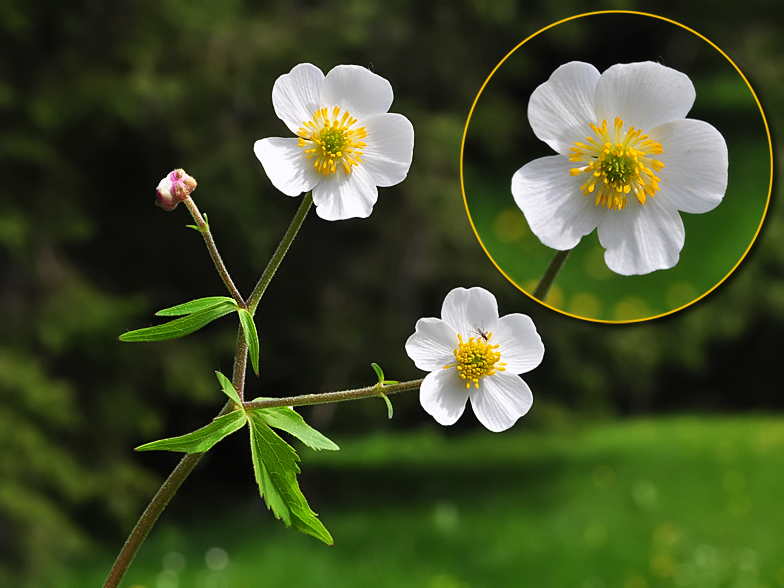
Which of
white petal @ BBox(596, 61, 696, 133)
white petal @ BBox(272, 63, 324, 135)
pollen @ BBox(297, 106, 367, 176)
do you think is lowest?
pollen @ BBox(297, 106, 367, 176)

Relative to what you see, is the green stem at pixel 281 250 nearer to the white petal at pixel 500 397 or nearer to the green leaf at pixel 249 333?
the green leaf at pixel 249 333

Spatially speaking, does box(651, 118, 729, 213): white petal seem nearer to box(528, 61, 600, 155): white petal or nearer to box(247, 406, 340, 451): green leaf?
box(528, 61, 600, 155): white petal

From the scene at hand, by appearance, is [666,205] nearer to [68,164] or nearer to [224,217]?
[224,217]

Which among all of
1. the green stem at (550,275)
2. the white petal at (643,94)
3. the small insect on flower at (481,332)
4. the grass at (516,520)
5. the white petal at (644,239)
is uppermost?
the grass at (516,520)

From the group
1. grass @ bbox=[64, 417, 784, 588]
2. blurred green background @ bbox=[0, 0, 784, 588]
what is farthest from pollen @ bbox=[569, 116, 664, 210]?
grass @ bbox=[64, 417, 784, 588]

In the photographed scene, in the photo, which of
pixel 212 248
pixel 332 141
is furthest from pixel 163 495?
pixel 332 141

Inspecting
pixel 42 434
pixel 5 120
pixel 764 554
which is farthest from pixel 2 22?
pixel 764 554

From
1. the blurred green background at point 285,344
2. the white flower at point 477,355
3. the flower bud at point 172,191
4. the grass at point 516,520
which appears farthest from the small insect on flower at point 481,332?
the grass at point 516,520
